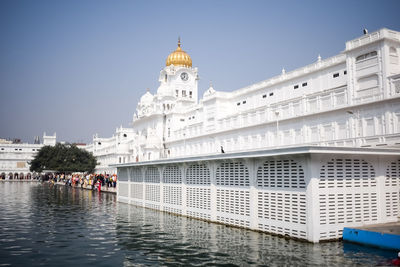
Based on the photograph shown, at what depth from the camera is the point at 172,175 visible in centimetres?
2466

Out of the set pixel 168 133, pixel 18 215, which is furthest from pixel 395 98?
pixel 168 133

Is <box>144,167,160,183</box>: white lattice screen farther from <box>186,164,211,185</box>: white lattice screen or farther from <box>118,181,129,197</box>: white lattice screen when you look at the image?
<box>118,181,129,197</box>: white lattice screen

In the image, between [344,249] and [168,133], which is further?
[168,133]

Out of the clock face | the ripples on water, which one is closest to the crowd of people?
the clock face

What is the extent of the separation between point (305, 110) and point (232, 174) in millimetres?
15199

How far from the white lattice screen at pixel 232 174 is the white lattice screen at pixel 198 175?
40.2 inches

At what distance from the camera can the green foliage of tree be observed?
92875 mm

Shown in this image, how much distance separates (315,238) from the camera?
14.2 m

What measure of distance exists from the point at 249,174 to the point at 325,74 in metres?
20.3

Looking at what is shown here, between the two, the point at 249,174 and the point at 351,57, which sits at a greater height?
the point at 351,57

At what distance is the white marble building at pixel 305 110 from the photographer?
24594mm

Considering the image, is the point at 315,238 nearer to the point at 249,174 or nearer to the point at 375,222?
the point at 375,222

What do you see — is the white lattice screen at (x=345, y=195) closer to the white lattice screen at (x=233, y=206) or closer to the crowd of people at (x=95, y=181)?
the white lattice screen at (x=233, y=206)

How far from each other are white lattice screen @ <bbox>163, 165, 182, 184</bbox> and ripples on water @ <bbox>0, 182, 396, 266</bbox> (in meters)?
3.17
